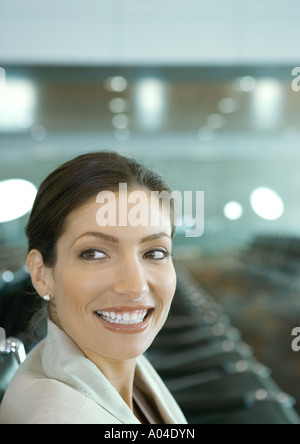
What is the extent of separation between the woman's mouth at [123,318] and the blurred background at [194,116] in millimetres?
224

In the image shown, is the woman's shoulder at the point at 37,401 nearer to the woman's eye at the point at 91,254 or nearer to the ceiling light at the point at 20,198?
the woman's eye at the point at 91,254

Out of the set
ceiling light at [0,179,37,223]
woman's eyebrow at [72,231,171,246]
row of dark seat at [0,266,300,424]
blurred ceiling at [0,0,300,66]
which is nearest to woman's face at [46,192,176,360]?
woman's eyebrow at [72,231,171,246]

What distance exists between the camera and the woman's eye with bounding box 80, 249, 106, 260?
604 millimetres

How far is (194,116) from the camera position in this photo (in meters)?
4.85

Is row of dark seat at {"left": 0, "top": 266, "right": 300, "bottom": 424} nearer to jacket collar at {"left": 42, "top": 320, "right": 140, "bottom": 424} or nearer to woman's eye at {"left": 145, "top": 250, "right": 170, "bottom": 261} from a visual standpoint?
jacket collar at {"left": 42, "top": 320, "right": 140, "bottom": 424}

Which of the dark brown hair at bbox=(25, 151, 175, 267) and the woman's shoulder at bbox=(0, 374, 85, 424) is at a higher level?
Result: the dark brown hair at bbox=(25, 151, 175, 267)

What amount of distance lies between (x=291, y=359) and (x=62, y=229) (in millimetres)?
2647

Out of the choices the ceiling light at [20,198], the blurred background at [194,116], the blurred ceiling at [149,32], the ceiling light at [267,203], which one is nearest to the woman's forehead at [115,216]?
the blurred background at [194,116]

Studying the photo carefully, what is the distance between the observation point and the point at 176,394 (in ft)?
5.00

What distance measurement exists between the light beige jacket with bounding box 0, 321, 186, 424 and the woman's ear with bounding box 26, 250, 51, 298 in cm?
5

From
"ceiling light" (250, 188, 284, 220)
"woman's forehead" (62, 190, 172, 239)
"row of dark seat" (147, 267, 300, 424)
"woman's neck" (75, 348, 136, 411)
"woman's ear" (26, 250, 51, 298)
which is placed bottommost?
"row of dark seat" (147, 267, 300, 424)
